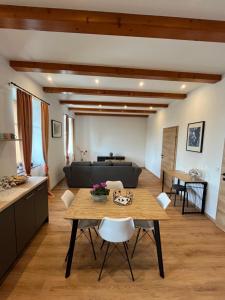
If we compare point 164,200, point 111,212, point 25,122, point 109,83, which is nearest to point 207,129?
point 164,200

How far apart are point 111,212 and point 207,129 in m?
2.89

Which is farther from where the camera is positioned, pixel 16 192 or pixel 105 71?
pixel 105 71

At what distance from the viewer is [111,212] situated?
194 cm

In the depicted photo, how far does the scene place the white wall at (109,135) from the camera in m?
8.67

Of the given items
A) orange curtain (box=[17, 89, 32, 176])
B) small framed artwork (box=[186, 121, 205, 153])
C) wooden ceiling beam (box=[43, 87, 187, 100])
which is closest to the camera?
orange curtain (box=[17, 89, 32, 176])

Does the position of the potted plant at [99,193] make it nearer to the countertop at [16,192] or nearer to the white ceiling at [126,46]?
the countertop at [16,192]

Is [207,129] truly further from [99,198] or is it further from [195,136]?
[99,198]

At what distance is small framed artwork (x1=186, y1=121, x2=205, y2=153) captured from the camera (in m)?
3.74

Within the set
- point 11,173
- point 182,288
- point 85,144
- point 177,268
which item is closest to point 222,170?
point 177,268

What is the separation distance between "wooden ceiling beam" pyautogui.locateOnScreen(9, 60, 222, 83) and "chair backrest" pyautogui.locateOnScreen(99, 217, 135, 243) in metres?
2.43

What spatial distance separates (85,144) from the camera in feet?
28.6

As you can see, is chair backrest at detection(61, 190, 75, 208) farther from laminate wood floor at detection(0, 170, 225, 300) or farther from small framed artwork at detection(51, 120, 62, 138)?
small framed artwork at detection(51, 120, 62, 138)

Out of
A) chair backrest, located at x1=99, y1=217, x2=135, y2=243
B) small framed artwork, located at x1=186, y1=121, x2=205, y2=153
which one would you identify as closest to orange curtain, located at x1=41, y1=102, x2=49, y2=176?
chair backrest, located at x1=99, y1=217, x2=135, y2=243

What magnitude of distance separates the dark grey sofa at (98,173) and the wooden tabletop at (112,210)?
2518 mm
